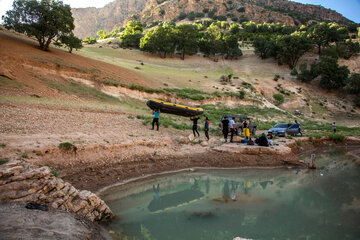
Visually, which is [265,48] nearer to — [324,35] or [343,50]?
[324,35]

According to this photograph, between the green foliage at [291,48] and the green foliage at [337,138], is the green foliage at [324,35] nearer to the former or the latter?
the green foliage at [291,48]

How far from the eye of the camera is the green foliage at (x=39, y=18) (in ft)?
97.2

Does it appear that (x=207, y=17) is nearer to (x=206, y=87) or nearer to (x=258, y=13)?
(x=258, y=13)

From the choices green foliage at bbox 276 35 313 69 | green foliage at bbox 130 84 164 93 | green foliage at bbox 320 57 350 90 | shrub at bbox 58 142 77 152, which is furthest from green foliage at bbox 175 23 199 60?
shrub at bbox 58 142 77 152

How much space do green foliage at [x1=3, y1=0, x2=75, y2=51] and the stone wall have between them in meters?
28.4

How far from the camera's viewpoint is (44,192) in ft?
22.4

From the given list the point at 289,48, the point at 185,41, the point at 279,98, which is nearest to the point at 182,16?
the point at 185,41

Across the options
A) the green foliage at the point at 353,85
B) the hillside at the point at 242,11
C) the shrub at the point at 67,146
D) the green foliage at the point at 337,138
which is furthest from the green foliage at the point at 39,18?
the hillside at the point at 242,11

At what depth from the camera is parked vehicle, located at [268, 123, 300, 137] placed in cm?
2258

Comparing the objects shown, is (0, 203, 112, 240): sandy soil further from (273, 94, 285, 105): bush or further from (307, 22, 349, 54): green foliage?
(307, 22, 349, 54): green foliage

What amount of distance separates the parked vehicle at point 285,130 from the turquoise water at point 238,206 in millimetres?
8969

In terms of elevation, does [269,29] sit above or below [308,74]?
above

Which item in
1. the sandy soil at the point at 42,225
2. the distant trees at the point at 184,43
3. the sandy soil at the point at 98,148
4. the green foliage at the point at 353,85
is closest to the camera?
the sandy soil at the point at 42,225

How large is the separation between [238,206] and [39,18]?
3259 cm
